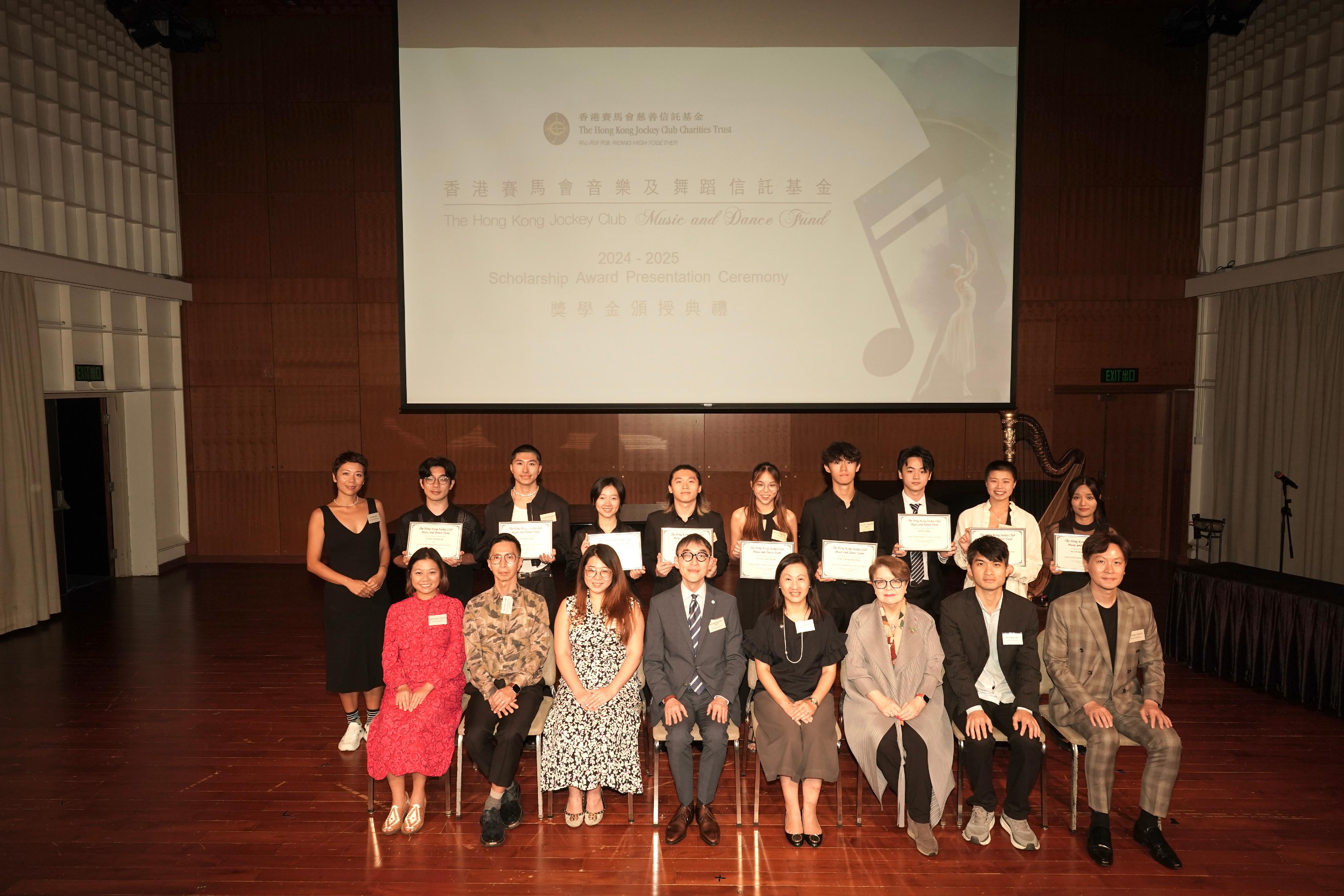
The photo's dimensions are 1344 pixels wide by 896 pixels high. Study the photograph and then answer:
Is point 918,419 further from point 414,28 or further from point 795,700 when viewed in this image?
point 414,28

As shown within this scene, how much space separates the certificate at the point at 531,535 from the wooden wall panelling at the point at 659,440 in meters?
4.74

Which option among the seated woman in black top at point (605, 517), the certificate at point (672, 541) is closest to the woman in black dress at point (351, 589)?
the seated woman in black top at point (605, 517)

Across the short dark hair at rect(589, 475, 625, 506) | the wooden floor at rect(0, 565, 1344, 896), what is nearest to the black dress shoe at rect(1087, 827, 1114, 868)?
the wooden floor at rect(0, 565, 1344, 896)

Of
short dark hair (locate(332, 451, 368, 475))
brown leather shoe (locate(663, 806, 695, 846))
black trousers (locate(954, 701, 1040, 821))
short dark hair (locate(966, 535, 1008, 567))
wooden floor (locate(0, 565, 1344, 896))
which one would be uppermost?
short dark hair (locate(332, 451, 368, 475))

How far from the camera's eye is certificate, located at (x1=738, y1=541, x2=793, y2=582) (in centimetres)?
432

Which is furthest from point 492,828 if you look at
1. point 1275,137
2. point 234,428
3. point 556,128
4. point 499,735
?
point 1275,137

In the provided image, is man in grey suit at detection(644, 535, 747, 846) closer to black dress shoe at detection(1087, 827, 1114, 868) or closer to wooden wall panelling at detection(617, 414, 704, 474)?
black dress shoe at detection(1087, 827, 1114, 868)

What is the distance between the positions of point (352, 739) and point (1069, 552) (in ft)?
14.1

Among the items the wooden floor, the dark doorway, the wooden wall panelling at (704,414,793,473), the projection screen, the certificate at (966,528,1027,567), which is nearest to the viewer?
the wooden floor

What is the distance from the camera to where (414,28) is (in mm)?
8164

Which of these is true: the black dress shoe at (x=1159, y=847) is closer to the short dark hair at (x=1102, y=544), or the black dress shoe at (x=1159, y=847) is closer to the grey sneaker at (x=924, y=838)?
the grey sneaker at (x=924, y=838)

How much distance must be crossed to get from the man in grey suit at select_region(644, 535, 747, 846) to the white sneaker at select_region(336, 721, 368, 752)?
6.40ft

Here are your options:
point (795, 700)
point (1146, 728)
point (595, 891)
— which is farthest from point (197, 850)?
point (1146, 728)

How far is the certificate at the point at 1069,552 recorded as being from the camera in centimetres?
452
